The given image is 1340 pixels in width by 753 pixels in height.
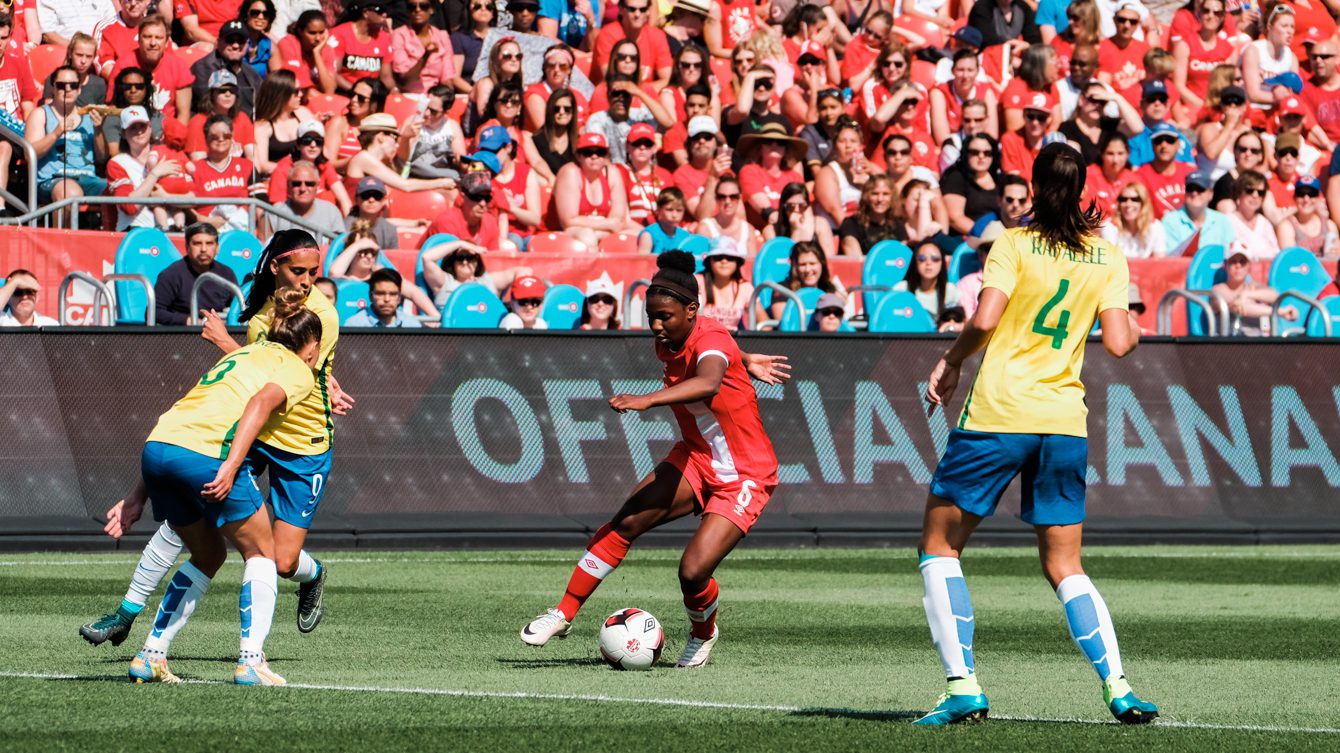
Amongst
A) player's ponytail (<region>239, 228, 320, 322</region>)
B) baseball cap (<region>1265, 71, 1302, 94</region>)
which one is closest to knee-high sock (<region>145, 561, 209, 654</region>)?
player's ponytail (<region>239, 228, 320, 322</region>)

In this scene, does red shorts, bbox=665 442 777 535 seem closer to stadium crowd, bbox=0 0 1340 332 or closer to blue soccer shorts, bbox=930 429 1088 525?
blue soccer shorts, bbox=930 429 1088 525

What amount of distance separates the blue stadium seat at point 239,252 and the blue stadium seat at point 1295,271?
10.0 m

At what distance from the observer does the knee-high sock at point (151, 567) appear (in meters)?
9.10

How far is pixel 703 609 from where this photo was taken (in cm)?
952

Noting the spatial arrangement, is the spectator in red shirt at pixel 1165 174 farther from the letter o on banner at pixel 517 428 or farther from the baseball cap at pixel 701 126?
the letter o on banner at pixel 517 428

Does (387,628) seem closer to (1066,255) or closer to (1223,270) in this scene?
(1066,255)

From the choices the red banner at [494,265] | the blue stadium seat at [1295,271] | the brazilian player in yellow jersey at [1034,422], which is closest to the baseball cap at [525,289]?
the red banner at [494,265]

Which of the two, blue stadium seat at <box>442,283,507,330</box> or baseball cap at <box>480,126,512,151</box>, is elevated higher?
baseball cap at <box>480,126,512,151</box>

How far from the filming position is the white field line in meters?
7.45

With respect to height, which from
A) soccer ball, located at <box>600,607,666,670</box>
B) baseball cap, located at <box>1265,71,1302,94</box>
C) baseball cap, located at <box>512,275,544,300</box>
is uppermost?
baseball cap, located at <box>1265,71,1302,94</box>

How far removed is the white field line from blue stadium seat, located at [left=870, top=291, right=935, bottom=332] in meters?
10.7

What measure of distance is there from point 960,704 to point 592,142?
551 inches

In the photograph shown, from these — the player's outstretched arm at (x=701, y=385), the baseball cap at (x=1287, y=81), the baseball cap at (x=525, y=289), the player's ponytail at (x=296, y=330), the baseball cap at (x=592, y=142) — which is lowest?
the baseball cap at (x=525, y=289)

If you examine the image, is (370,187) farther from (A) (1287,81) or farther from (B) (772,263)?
(A) (1287,81)
